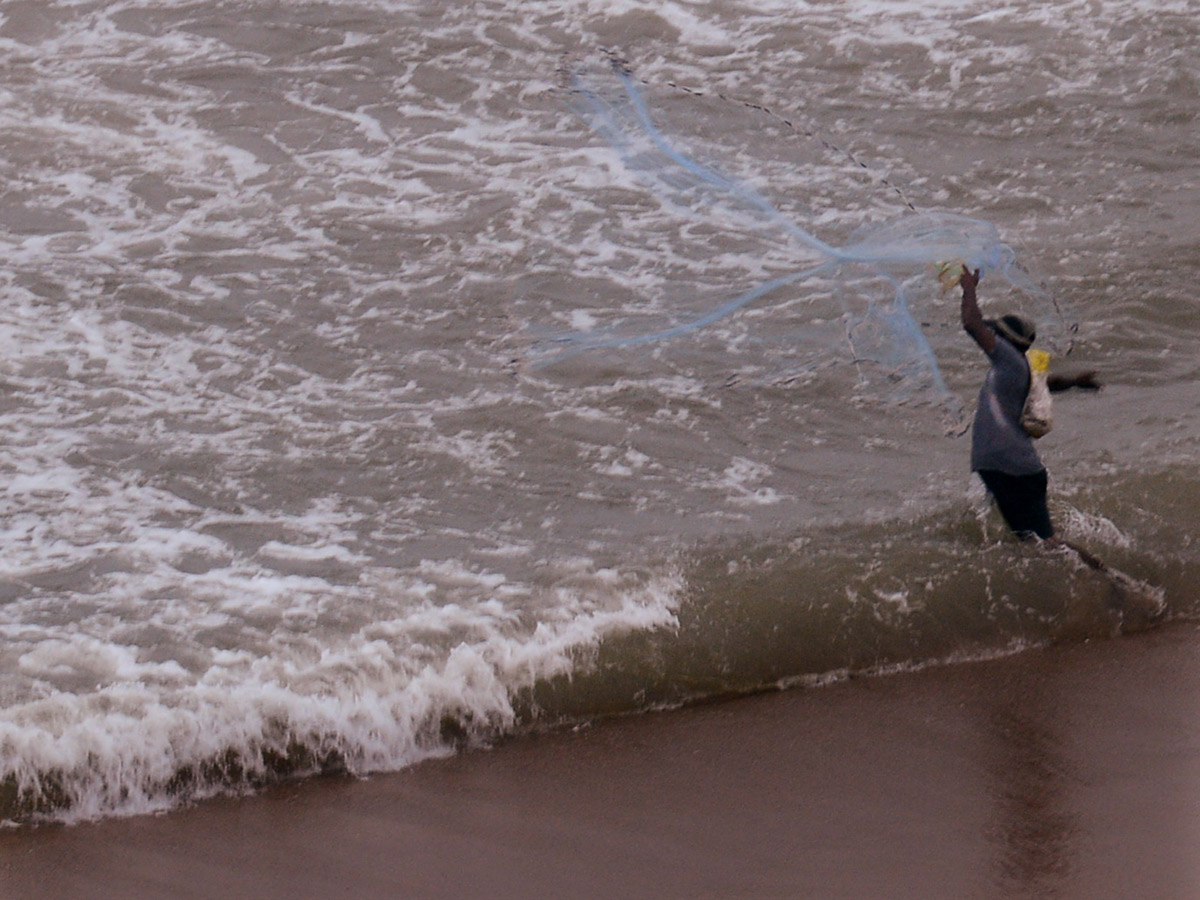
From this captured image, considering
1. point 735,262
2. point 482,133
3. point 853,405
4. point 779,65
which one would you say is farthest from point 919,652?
point 779,65

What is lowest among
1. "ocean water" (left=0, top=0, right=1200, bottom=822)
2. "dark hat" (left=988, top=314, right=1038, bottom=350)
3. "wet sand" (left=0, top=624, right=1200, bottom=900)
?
"wet sand" (left=0, top=624, right=1200, bottom=900)

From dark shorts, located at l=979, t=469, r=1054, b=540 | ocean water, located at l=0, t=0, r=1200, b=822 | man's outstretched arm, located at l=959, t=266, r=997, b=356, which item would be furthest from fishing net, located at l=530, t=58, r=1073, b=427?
dark shorts, located at l=979, t=469, r=1054, b=540

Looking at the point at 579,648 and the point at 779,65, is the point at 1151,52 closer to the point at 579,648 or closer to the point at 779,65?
the point at 779,65

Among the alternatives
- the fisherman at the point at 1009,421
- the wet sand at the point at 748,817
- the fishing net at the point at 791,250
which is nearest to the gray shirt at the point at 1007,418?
the fisherman at the point at 1009,421

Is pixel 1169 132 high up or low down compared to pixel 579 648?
up

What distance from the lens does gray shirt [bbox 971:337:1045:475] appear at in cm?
636

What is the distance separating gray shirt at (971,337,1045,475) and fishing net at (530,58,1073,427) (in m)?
0.43

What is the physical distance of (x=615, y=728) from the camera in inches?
223

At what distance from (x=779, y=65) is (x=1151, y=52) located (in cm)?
318

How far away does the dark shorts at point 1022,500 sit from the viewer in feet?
21.2

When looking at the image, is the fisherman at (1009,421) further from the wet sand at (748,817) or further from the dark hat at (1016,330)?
the wet sand at (748,817)

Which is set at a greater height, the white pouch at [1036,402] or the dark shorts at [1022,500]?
the white pouch at [1036,402]

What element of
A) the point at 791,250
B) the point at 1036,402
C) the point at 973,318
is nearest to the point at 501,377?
the point at 791,250

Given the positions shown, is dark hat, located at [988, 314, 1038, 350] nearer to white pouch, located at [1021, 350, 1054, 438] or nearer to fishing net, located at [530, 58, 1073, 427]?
white pouch, located at [1021, 350, 1054, 438]
